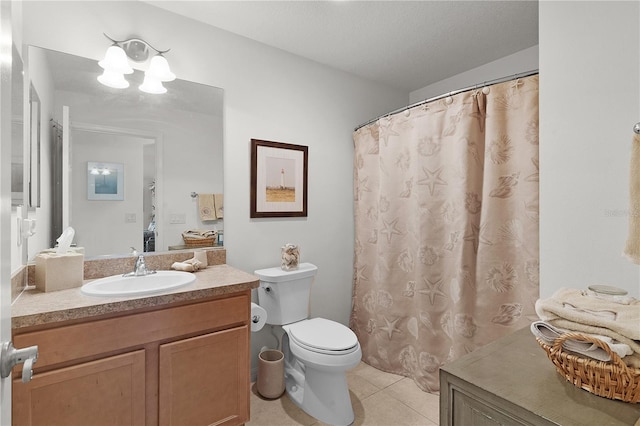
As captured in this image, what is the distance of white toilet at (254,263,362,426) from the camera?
1815mm

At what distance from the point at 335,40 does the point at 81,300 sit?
7.09 feet

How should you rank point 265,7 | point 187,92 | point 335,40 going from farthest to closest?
point 335,40 → point 187,92 → point 265,7

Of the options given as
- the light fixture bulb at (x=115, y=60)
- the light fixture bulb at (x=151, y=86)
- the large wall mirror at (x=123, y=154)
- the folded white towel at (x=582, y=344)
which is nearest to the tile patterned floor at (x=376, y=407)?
the large wall mirror at (x=123, y=154)

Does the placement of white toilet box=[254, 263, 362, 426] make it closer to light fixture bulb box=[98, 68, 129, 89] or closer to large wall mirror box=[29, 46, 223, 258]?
large wall mirror box=[29, 46, 223, 258]

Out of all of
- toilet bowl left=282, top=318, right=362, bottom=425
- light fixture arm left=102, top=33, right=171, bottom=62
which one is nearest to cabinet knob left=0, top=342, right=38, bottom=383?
toilet bowl left=282, top=318, right=362, bottom=425

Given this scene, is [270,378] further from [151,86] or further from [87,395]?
[151,86]

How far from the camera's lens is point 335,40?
2.27 metres

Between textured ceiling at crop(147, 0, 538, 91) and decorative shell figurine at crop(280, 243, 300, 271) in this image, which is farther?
decorative shell figurine at crop(280, 243, 300, 271)

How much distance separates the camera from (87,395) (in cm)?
128

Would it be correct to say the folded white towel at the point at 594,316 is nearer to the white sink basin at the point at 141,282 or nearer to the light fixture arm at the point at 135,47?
the white sink basin at the point at 141,282

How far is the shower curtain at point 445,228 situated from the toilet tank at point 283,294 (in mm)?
681

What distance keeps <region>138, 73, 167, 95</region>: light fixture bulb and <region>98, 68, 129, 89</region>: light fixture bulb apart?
0.09m

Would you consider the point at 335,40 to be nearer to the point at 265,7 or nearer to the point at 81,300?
the point at 265,7

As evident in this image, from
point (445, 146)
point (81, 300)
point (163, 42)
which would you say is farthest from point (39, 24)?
point (445, 146)
